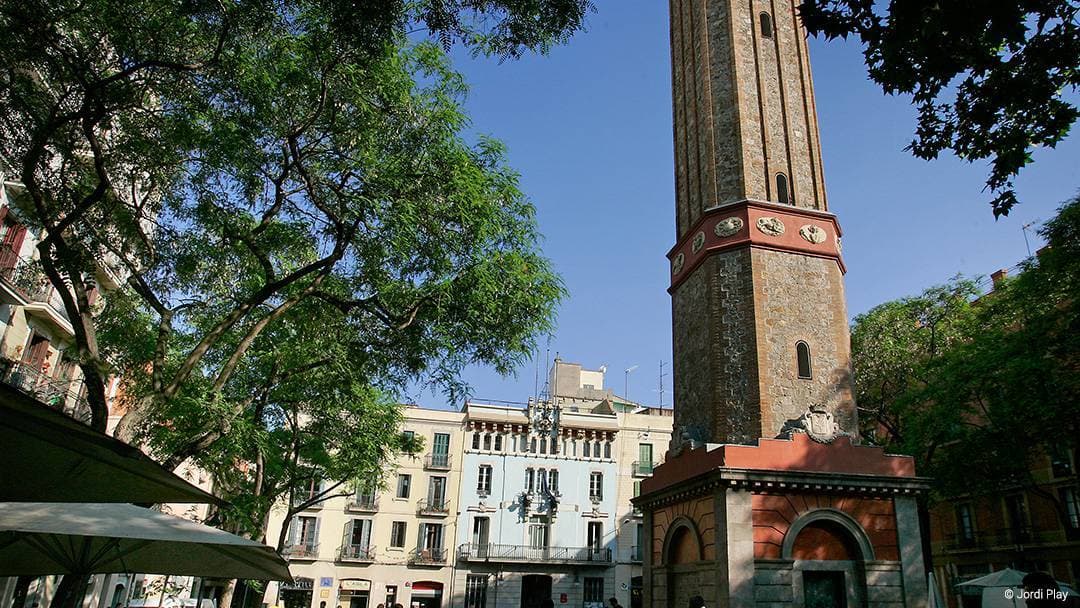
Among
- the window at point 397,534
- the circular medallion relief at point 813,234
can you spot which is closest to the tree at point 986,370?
the circular medallion relief at point 813,234

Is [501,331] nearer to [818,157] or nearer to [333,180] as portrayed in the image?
[333,180]

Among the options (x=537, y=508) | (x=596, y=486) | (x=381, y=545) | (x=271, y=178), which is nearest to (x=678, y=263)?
(x=271, y=178)

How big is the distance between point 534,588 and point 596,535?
4315 mm

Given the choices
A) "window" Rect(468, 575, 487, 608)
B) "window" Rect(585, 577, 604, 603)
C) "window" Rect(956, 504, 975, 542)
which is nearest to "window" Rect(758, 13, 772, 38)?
"window" Rect(956, 504, 975, 542)

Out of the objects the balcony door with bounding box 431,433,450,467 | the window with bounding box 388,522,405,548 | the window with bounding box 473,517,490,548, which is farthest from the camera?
the balcony door with bounding box 431,433,450,467

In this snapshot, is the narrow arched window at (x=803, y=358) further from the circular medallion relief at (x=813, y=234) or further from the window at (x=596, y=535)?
the window at (x=596, y=535)

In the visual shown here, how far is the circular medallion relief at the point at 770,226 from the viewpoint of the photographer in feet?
58.5

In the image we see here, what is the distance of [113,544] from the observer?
7406mm

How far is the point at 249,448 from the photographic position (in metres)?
16.0

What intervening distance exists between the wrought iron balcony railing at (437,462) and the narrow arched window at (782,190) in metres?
26.3

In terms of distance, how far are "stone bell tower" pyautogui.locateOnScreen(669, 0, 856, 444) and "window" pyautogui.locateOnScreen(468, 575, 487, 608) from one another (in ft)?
76.4

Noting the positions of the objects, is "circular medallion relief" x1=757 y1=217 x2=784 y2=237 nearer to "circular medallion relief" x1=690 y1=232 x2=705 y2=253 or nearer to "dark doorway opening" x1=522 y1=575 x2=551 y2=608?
"circular medallion relief" x1=690 y1=232 x2=705 y2=253

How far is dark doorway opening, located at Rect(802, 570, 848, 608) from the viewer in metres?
14.5

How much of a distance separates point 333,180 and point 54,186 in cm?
387
